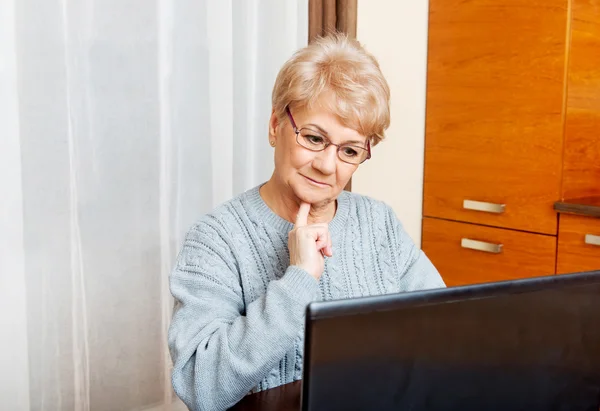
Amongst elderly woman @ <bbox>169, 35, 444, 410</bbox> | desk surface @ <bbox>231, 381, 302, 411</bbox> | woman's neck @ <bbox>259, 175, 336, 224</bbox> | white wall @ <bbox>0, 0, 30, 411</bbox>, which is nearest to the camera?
desk surface @ <bbox>231, 381, 302, 411</bbox>

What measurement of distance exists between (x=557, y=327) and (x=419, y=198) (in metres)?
2.19

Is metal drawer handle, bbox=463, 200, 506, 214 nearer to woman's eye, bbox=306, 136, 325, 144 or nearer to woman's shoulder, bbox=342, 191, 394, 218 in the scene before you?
woman's shoulder, bbox=342, 191, 394, 218

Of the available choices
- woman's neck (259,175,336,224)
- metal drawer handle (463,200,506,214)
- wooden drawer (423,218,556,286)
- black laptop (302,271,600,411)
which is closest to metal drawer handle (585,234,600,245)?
wooden drawer (423,218,556,286)

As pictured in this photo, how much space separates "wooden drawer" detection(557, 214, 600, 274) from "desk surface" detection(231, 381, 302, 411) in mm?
1546

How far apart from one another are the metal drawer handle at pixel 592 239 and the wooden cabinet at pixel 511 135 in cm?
1

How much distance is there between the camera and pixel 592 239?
242cm

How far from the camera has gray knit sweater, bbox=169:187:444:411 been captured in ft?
3.95

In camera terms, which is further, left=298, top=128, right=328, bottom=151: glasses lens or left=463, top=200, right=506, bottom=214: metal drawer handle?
left=463, top=200, right=506, bottom=214: metal drawer handle

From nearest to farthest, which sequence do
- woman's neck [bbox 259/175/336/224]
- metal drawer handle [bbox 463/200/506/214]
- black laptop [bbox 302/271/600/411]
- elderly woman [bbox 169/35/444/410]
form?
black laptop [bbox 302/271/600/411]
elderly woman [bbox 169/35/444/410]
woman's neck [bbox 259/175/336/224]
metal drawer handle [bbox 463/200/506/214]

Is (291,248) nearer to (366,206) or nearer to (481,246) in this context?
(366,206)

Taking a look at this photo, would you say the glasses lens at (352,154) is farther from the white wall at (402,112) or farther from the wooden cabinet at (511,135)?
the white wall at (402,112)

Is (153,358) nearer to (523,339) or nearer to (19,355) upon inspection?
(19,355)

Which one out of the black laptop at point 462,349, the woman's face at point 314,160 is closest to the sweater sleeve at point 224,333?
the woman's face at point 314,160

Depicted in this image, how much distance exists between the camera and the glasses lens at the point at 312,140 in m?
1.43
